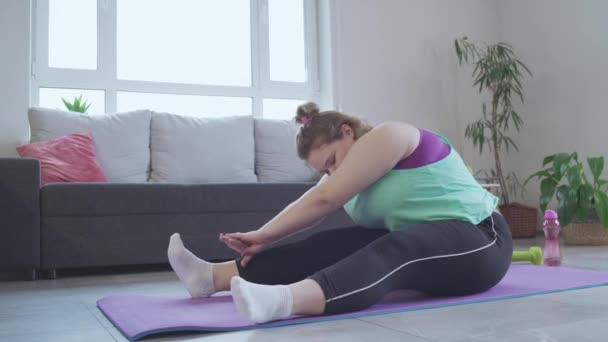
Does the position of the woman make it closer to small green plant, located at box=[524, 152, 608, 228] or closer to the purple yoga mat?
the purple yoga mat

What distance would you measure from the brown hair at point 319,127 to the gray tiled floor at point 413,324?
459 millimetres

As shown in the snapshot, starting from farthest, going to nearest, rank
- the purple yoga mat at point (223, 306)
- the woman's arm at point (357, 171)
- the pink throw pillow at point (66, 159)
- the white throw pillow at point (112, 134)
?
the white throw pillow at point (112, 134) → the pink throw pillow at point (66, 159) → the woman's arm at point (357, 171) → the purple yoga mat at point (223, 306)

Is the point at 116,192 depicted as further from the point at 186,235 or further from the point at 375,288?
the point at 375,288

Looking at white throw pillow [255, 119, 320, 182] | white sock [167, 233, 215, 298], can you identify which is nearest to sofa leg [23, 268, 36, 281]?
white sock [167, 233, 215, 298]

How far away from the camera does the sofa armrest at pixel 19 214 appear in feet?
8.63

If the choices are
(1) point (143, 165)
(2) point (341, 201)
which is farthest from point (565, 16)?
(2) point (341, 201)

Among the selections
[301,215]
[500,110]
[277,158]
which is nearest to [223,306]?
[301,215]

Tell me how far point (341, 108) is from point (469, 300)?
3130 mm

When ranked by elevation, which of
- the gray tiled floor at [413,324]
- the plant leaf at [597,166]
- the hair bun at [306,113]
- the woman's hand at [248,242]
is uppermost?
the hair bun at [306,113]

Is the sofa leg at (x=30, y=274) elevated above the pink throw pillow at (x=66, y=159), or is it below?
below

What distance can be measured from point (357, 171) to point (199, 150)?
7.93 feet

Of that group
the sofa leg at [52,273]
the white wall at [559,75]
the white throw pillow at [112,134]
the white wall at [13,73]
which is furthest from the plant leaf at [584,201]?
the white wall at [13,73]

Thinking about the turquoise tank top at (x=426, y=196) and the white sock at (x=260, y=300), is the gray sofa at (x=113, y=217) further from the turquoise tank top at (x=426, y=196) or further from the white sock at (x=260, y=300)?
the white sock at (x=260, y=300)

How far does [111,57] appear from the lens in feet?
13.2
